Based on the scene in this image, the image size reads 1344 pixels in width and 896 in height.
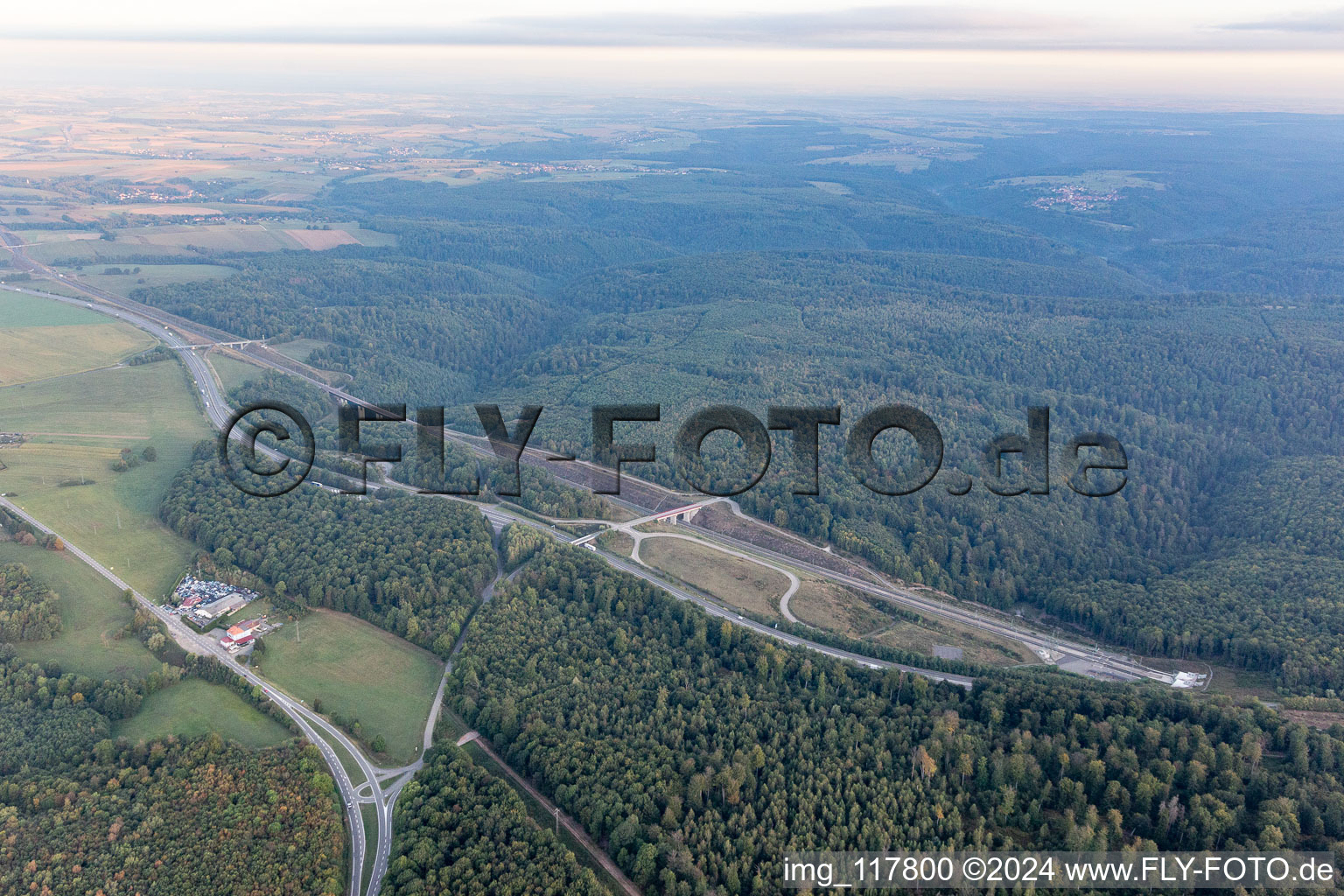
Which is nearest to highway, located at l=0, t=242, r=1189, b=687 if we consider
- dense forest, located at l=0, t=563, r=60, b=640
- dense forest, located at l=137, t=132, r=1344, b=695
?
dense forest, located at l=137, t=132, r=1344, b=695

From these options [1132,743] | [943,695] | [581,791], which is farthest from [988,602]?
[581,791]

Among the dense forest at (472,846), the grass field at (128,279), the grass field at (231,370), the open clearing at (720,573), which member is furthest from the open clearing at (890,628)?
the grass field at (128,279)

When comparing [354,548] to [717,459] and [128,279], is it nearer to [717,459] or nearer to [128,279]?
[717,459]

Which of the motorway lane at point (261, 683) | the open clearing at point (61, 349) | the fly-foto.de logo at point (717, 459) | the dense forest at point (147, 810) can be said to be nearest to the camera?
the dense forest at point (147, 810)

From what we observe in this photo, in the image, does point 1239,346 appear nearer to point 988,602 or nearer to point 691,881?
point 988,602

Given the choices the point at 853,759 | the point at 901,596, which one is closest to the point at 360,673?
the point at 853,759

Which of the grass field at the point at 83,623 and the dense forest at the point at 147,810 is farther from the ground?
the grass field at the point at 83,623

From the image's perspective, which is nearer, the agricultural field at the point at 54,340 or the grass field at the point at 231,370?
the agricultural field at the point at 54,340

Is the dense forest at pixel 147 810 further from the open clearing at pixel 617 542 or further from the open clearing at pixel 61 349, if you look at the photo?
the open clearing at pixel 61 349
